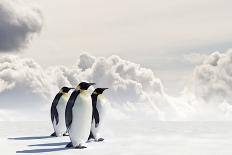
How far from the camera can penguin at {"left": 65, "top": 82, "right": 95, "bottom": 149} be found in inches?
583

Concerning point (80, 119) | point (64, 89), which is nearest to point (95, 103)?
point (64, 89)

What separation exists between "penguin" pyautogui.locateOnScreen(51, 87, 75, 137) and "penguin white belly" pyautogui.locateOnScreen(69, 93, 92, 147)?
3301 millimetres

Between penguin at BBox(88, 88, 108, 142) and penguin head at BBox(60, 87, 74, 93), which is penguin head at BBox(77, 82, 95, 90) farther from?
penguin head at BBox(60, 87, 74, 93)


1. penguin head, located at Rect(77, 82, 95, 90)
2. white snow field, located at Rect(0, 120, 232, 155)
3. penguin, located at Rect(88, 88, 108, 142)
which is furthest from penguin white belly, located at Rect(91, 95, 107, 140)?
penguin head, located at Rect(77, 82, 95, 90)

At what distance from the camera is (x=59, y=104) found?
59.7 ft

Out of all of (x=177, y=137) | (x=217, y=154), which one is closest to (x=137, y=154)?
(x=217, y=154)

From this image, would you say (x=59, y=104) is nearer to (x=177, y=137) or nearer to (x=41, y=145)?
(x=41, y=145)

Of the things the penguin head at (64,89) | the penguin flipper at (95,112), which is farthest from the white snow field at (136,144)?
the penguin head at (64,89)

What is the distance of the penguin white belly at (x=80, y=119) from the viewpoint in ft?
48.6

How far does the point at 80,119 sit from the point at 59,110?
3533mm

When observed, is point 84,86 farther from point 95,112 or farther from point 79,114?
point 95,112

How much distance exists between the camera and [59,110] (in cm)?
1827

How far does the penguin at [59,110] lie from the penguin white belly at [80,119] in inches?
130

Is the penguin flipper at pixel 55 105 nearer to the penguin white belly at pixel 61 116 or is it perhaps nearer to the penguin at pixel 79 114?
the penguin white belly at pixel 61 116
